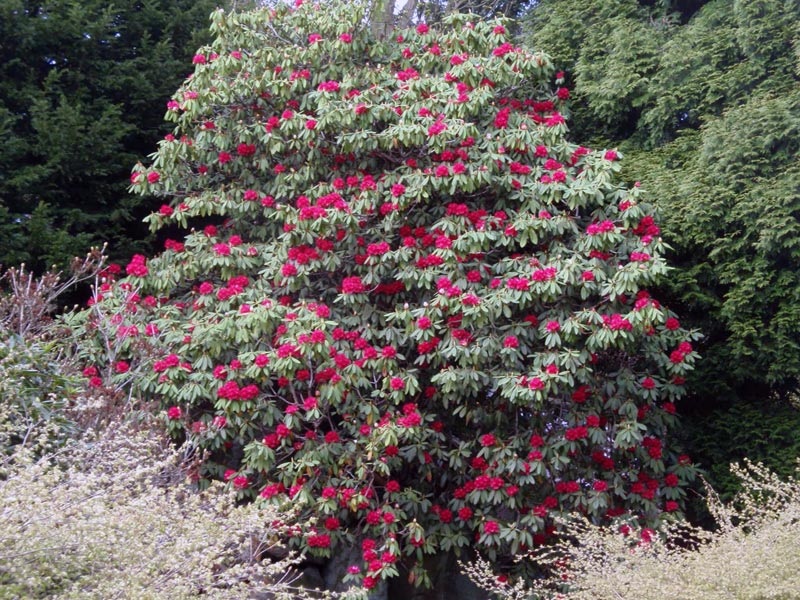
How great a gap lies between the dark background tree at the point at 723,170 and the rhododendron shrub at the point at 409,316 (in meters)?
0.43

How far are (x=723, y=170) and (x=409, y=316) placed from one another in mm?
2346

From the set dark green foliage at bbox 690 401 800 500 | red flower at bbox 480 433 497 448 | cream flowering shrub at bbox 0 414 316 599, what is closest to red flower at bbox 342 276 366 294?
red flower at bbox 480 433 497 448

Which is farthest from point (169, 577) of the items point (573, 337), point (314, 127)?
point (314, 127)

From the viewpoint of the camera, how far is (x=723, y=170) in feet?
17.3

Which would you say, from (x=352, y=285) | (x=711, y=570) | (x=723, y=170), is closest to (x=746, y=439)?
(x=723, y=170)

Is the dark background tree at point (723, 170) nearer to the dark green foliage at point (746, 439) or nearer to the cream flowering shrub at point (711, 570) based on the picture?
the dark green foliage at point (746, 439)

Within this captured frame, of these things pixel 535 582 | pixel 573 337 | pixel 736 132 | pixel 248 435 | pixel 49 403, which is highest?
pixel 736 132

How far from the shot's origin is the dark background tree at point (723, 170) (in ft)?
16.5

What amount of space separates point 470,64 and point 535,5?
3043mm

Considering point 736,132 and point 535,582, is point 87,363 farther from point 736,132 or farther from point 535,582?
point 736,132

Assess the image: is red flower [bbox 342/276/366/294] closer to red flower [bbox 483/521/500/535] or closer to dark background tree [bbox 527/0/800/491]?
red flower [bbox 483/521/500/535]

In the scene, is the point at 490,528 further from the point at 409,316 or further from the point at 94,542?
the point at 94,542

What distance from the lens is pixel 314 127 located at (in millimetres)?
5348

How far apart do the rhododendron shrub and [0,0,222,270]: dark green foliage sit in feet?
3.54
